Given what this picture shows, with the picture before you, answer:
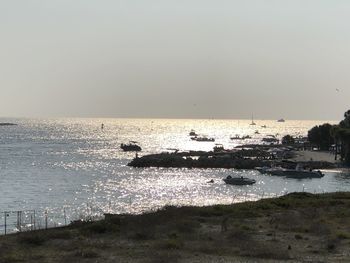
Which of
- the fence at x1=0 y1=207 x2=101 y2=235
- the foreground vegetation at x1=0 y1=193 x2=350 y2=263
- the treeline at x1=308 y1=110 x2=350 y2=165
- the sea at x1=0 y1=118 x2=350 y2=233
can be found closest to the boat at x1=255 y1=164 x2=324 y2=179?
the sea at x1=0 y1=118 x2=350 y2=233

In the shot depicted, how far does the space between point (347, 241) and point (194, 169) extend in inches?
3553

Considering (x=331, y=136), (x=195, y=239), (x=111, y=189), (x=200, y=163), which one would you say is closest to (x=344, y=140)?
(x=331, y=136)

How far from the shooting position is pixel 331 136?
462 feet

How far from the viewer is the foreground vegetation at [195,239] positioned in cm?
2297

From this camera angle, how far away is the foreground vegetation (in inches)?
904

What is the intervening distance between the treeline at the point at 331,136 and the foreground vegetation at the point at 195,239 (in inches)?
3282

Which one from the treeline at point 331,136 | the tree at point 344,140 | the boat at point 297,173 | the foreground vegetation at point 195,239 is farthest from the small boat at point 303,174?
the foreground vegetation at point 195,239

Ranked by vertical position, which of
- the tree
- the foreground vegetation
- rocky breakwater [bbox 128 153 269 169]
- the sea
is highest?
the tree

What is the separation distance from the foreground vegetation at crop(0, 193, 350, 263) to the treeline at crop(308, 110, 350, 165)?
83.4 metres

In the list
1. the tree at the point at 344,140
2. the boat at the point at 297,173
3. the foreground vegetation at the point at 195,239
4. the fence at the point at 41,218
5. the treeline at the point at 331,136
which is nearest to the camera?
the foreground vegetation at the point at 195,239

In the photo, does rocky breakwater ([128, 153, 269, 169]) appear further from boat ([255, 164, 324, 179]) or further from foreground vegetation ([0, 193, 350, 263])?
foreground vegetation ([0, 193, 350, 263])

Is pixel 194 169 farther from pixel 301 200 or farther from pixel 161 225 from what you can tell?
pixel 161 225

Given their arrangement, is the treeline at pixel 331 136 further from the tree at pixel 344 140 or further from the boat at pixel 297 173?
the boat at pixel 297 173

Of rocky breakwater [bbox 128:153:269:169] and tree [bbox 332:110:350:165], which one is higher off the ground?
tree [bbox 332:110:350:165]
